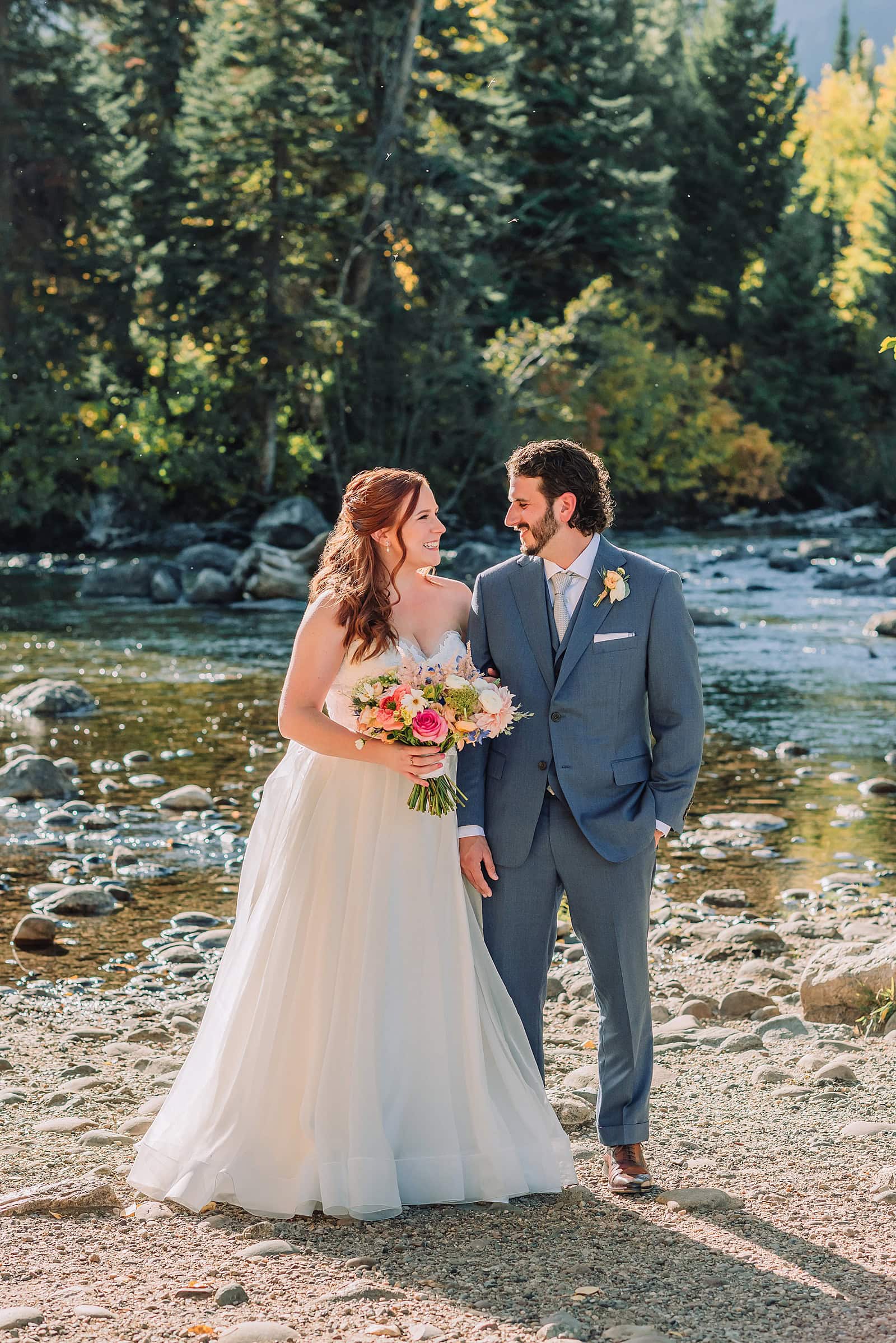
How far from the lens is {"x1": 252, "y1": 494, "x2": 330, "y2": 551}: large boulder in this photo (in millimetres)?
30438

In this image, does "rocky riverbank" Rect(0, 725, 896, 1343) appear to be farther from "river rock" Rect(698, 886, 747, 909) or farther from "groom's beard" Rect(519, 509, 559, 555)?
"groom's beard" Rect(519, 509, 559, 555)

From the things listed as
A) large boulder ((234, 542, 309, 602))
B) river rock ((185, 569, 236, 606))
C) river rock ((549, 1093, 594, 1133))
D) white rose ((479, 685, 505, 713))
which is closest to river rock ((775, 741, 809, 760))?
river rock ((549, 1093, 594, 1133))

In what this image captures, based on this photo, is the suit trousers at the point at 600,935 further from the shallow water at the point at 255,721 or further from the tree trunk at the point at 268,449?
the tree trunk at the point at 268,449

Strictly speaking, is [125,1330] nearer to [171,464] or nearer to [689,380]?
[171,464]

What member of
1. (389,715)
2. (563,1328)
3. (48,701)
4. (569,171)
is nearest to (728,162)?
(569,171)

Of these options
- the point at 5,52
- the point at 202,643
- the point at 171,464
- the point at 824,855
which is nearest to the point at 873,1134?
the point at 824,855

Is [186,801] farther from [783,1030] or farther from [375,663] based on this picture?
[375,663]

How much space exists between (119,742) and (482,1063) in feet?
Result: 33.6

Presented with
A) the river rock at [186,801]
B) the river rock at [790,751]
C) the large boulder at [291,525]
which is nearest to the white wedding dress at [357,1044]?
the river rock at [186,801]

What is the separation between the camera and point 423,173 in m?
32.8

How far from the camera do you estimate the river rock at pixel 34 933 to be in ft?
26.5

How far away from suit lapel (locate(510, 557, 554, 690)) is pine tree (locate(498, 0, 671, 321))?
34.3 meters

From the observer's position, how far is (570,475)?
4250 mm

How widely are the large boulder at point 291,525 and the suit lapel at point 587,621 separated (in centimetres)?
2602
